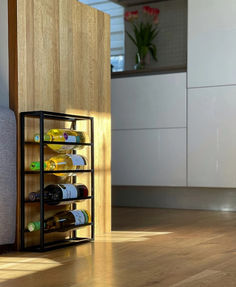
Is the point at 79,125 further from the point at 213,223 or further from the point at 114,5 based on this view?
the point at 114,5

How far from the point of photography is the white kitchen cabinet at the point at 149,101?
4.03m

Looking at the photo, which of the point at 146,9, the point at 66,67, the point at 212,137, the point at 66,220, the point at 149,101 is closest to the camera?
the point at 66,220

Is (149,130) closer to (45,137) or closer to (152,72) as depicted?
(152,72)

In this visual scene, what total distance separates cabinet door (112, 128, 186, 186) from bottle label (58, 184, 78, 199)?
171cm

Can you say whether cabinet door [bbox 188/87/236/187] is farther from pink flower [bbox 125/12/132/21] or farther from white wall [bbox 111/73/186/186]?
pink flower [bbox 125/12/132/21]

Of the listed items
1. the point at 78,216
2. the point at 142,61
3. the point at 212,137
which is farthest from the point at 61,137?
the point at 142,61

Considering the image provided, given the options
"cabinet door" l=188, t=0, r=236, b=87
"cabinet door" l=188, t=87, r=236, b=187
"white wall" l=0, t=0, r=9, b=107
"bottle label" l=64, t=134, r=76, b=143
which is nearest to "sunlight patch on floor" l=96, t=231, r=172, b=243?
"bottle label" l=64, t=134, r=76, b=143

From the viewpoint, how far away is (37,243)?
2.45 m

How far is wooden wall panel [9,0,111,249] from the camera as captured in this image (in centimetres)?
242

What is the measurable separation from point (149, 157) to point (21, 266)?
2284 millimetres

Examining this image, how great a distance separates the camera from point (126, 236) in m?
2.73

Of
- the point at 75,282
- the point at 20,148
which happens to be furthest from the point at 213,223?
the point at 75,282

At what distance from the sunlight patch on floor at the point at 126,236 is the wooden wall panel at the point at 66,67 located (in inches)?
4.3

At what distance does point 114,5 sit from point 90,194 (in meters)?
2.59
